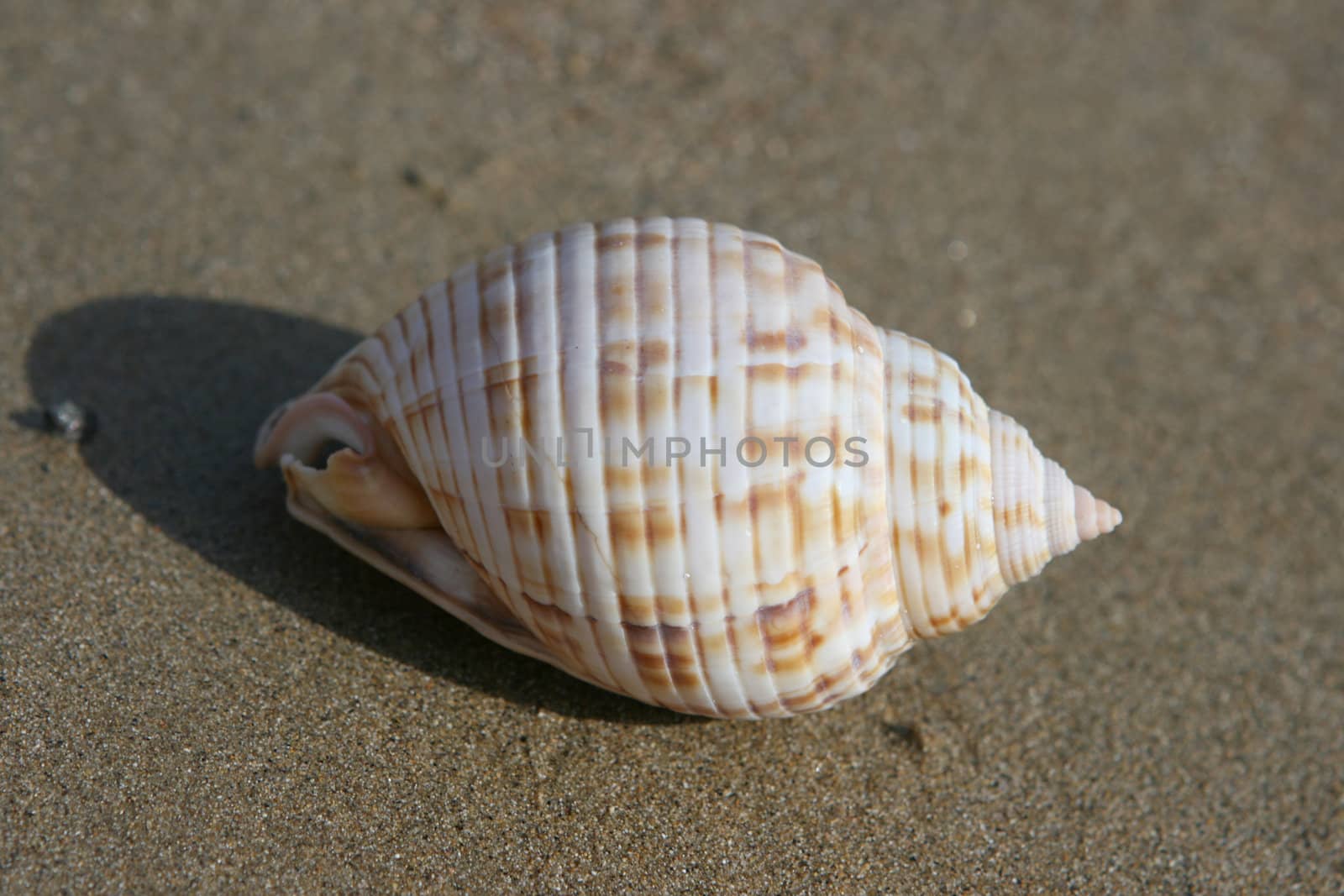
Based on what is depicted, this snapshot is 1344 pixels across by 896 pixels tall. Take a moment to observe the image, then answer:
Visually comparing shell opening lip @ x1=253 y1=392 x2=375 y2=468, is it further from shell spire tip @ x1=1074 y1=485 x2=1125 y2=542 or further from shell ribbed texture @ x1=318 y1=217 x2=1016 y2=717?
shell spire tip @ x1=1074 y1=485 x2=1125 y2=542

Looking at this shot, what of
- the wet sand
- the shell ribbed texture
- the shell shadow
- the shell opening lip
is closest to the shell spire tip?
the shell ribbed texture

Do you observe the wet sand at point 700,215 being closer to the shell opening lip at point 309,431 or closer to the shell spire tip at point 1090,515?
the shell opening lip at point 309,431

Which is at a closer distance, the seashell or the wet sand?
the seashell

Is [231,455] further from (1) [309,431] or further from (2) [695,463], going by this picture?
(2) [695,463]

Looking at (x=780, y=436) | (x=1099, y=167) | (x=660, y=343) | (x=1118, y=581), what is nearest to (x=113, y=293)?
(x=660, y=343)

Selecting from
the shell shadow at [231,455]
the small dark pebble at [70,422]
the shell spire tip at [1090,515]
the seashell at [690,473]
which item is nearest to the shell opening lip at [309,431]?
the seashell at [690,473]

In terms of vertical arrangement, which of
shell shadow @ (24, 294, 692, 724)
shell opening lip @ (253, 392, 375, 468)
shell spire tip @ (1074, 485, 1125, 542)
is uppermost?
shell spire tip @ (1074, 485, 1125, 542)

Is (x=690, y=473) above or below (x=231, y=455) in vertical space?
above

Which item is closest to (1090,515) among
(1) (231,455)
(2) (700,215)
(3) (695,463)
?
(3) (695,463)
